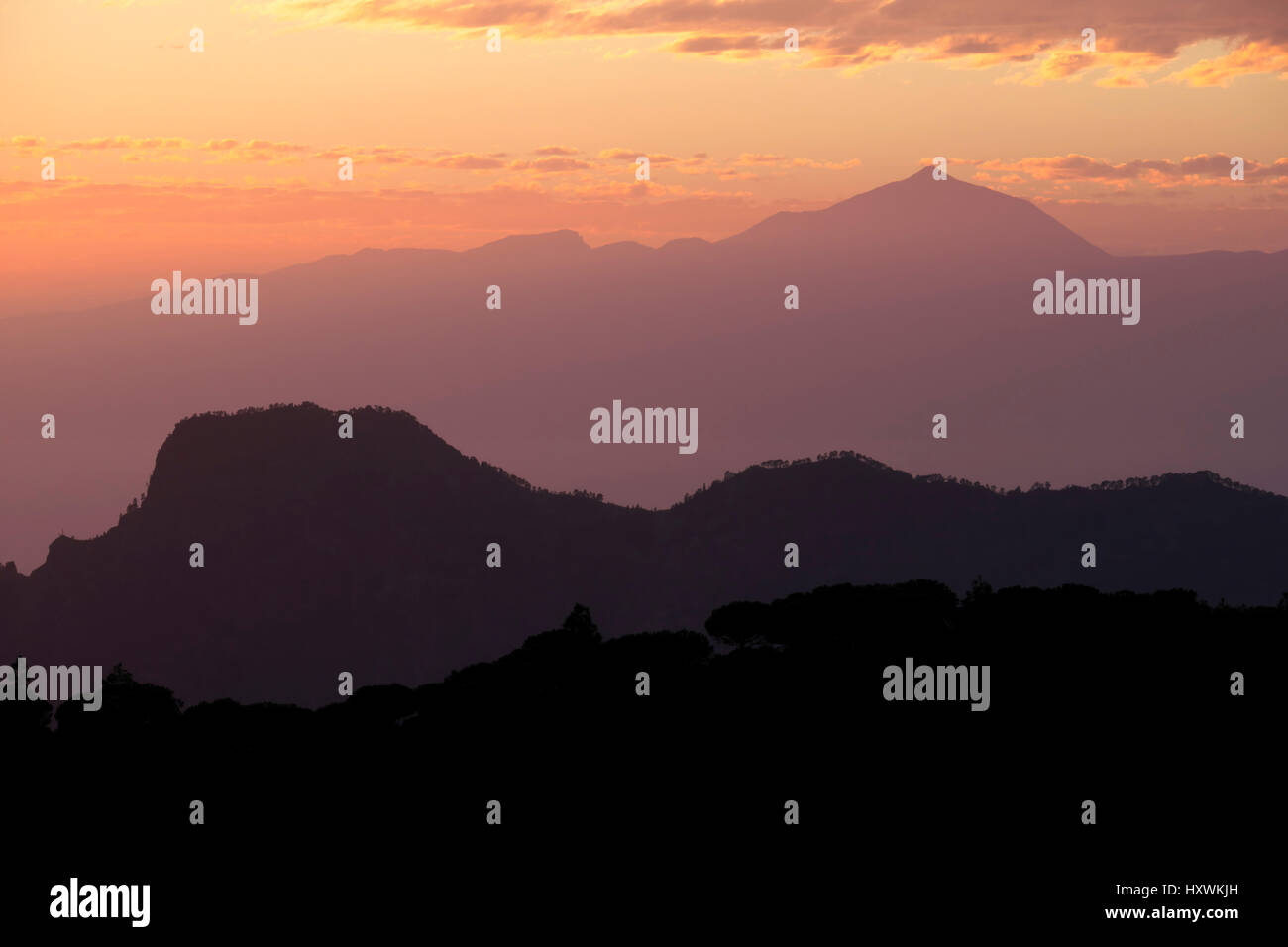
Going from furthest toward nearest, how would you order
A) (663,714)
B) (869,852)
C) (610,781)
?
(663,714) → (610,781) → (869,852)

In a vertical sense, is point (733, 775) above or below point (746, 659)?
below

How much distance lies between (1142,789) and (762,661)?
102 ft

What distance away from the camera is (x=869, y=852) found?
74250mm

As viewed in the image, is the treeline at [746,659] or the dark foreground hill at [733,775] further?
the treeline at [746,659]

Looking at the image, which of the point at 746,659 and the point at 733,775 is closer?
the point at 733,775

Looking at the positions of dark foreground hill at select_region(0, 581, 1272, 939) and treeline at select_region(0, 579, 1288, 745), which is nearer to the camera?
dark foreground hill at select_region(0, 581, 1272, 939)
